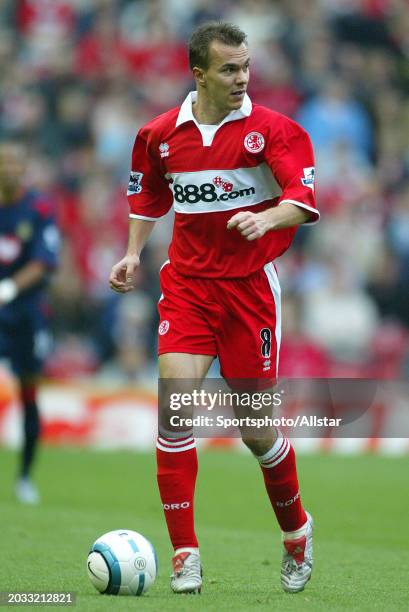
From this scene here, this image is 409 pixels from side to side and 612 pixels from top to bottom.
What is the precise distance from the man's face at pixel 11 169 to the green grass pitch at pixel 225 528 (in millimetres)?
2437

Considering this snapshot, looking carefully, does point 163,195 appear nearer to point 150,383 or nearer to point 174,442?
point 174,442

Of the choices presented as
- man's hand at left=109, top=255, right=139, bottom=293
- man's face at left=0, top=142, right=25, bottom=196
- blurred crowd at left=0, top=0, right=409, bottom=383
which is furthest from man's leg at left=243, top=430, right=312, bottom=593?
blurred crowd at left=0, top=0, right=409, bottom=383

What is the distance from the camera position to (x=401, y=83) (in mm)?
17797

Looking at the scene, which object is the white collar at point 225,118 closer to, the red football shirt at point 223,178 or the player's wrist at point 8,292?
the red football shirt at point 223,178

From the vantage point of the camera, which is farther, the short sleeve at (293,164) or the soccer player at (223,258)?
the soccer player at (223,258)

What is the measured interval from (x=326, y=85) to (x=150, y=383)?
16.8 feet

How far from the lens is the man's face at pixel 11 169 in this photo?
9.94 metres

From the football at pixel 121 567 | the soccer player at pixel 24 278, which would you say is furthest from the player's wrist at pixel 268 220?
the soccer player at pixel 24 278

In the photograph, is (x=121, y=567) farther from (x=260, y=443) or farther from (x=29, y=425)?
(x=29, y=425)

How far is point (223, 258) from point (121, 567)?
152 cm

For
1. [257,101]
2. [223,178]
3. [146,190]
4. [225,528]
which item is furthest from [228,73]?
[257,101]

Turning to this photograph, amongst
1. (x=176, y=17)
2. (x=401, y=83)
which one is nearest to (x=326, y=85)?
(x=401, y=83)

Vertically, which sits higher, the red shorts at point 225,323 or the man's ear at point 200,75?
the man's ear at point 200,75

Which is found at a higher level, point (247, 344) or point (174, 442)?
point (247, 344)
